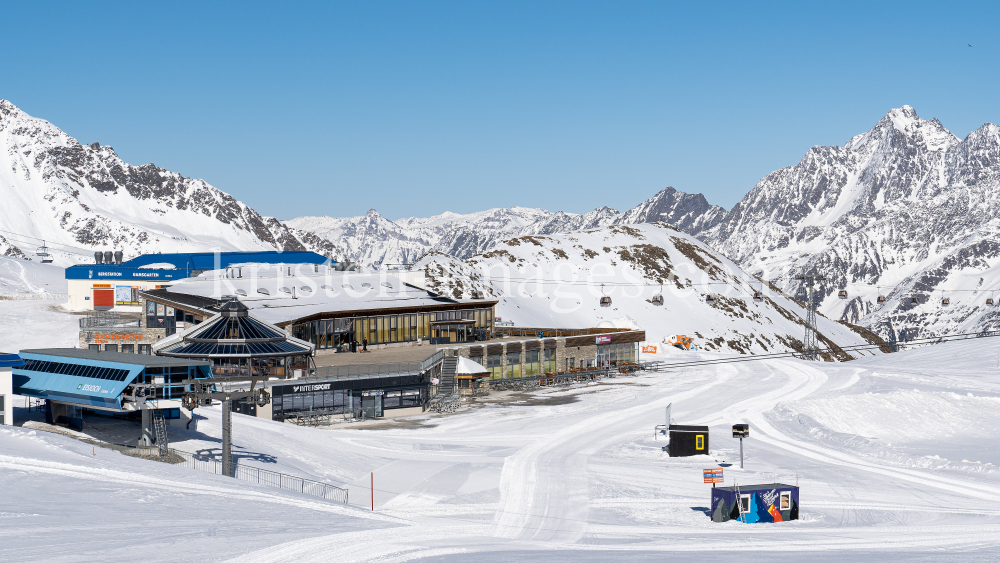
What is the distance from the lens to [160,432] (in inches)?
1624

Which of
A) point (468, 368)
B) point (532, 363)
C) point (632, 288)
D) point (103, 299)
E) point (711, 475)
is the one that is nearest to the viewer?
point (711, 475)

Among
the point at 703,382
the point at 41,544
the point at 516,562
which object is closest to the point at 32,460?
the point at 41,544

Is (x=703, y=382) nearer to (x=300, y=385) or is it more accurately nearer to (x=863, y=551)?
(x=300, y=385)

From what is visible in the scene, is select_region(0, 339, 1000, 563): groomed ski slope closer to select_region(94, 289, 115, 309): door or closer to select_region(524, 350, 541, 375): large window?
select_region(524, 350, 541, 375): large window

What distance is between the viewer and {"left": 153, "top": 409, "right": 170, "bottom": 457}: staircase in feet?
131

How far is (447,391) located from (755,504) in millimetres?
36983

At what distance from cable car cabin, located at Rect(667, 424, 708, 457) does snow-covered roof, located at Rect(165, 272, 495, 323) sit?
1378 inches

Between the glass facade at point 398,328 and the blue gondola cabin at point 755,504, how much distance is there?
44571 millimetres

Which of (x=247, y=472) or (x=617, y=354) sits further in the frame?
(x=617, y=354)

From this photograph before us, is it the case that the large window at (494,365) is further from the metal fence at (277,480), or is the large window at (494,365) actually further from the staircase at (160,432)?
the metal fence at (277,480)

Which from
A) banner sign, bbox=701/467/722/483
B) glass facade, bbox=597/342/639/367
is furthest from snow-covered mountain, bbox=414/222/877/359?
banner sign, bbox=701/467/722/483

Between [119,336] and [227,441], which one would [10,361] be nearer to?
[227,441]

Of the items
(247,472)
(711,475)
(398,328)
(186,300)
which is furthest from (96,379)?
(398,328)

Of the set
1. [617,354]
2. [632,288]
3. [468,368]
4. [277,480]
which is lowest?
[277,480]
